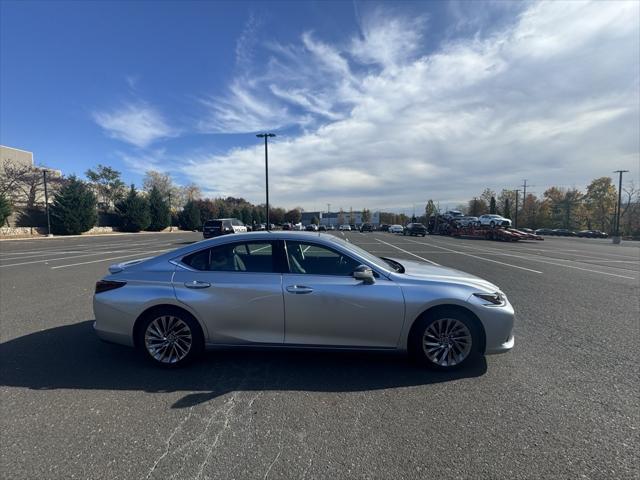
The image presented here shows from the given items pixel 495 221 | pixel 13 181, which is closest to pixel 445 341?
pixel 495 221

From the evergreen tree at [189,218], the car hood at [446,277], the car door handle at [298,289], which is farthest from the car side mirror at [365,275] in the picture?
the evergreen tree at [189,218]

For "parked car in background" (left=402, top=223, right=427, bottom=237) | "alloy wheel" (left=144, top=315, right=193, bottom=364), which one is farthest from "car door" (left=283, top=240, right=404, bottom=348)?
"parked car in background" (left=402, top=223, right=427, bottom=237)

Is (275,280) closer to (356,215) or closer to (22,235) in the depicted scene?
(22,235)

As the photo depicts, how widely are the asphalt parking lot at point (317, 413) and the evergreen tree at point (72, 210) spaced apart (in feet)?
137

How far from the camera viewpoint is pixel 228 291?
360 cm

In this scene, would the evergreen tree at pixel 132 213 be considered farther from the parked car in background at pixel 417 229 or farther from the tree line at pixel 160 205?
the parked car in background at pixel 417 229

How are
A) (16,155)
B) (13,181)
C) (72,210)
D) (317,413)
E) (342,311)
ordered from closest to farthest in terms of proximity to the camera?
(317,413), (342,311), (72,210), (13,181), (16,155)

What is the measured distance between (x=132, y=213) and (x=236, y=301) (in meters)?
53.1

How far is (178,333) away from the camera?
12.0 feet

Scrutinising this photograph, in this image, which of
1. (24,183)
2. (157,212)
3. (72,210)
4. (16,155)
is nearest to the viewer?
(72,210)

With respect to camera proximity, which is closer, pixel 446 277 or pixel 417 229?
pixel 446 277

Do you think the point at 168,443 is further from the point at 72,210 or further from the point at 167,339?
the point at 72,210

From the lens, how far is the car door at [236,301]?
11.7 ft

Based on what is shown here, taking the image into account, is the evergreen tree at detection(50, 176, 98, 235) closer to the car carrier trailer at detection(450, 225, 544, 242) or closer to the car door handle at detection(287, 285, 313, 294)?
the car door handle at detection(287, 285, 313, 294)
